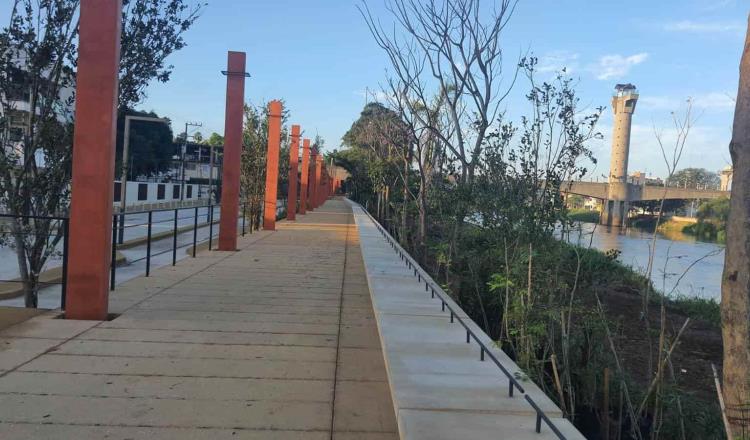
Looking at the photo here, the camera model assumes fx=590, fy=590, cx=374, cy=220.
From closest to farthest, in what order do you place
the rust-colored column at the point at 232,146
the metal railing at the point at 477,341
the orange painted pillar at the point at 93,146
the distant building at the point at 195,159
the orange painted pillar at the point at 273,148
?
the metal railing at the point at 477,341 < the orange painted pillar at the point at 93,146 < the rust-colored column at the point at 232,146 < the orange painted pillar at the point at 273,148 < the distant building at the point at 195,159

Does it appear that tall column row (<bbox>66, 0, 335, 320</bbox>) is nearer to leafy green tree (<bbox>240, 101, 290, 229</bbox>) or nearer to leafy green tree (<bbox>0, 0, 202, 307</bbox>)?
leafy green tree (<bbox>0, 0, 202, 307</bbox>)

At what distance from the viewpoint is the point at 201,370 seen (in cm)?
392

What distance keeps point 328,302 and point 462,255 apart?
7.98 feet

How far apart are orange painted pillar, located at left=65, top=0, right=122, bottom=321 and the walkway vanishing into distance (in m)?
0.52

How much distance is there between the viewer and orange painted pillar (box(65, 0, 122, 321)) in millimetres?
4840

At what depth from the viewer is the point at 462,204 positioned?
26.7 ft

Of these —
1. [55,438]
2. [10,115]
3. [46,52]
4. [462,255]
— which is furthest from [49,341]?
[462,255]

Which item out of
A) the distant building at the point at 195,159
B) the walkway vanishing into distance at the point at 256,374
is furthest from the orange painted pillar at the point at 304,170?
the distant building at the point at 195,159

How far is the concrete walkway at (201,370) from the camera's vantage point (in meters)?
3.07

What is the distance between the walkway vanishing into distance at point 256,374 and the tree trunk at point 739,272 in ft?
3.61

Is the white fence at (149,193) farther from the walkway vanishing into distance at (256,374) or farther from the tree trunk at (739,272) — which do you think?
the tree trunk at (739,272)

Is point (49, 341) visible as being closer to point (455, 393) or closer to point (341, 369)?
point (341, 369)

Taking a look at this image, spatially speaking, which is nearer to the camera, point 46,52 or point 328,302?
point 46,52

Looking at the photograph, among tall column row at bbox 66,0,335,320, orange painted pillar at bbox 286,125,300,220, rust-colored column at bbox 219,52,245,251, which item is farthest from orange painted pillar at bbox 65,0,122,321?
orange painted pillar at bbox 286,125,300,220
